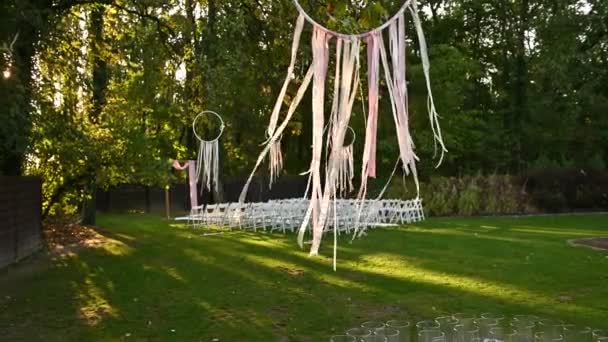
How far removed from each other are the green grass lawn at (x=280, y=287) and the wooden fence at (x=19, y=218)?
0.37 meters

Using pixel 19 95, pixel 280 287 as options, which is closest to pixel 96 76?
pixel 19 95

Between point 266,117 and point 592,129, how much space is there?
13.9 metres

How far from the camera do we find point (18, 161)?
440 inches

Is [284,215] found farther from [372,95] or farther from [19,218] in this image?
[372,95]

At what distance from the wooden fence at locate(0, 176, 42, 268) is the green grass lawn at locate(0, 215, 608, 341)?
1.22ft

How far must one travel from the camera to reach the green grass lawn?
5.82 meters

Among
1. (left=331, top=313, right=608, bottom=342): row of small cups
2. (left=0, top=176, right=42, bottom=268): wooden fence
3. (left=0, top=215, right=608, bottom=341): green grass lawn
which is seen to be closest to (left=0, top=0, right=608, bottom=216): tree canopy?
(left=0, top=176, right=42, bottom=268): wooden fence

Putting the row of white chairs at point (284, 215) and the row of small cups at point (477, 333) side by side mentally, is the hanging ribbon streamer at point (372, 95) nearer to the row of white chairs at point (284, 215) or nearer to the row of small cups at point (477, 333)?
the row of small cups at point (477, 333)

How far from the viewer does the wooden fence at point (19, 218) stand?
9695mm

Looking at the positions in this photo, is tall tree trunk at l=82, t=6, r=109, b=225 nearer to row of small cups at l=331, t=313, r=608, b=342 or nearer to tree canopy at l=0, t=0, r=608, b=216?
tree canopy at l=0, t=0, r=608, b=216

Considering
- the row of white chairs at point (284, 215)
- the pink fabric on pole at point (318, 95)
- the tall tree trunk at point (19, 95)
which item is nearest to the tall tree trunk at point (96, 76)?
the row of white chairs at point (284, 215)

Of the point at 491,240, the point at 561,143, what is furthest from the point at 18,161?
the point at 561,143

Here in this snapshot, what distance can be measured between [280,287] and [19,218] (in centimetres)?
537

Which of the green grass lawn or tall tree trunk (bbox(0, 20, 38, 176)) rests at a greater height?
tall tree trunk (bbox(0, 20, 38, 176))
